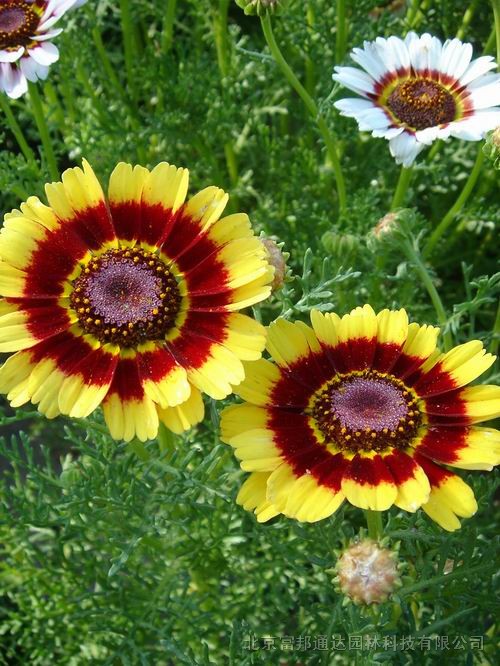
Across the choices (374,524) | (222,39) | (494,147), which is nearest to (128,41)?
(222,39)

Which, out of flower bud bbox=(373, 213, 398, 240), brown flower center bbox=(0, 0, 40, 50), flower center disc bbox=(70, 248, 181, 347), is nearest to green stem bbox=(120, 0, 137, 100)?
brown flower center bbox=(0, 0, 40, 50)

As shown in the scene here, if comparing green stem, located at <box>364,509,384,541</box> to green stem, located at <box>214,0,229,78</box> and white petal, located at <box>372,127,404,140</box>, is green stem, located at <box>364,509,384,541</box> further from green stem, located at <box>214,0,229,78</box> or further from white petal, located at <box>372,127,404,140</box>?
green stem, located at <box>214,0,229,78</box>

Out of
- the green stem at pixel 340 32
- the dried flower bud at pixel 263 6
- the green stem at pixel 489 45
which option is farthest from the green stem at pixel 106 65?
the green stem at pixel 489 45

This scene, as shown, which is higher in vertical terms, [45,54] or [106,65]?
[106,65]

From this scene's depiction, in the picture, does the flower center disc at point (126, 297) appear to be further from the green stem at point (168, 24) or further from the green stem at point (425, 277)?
the green stem at point (168, 24)

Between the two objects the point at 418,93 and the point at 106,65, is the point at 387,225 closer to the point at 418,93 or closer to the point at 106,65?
the point at 418,93
